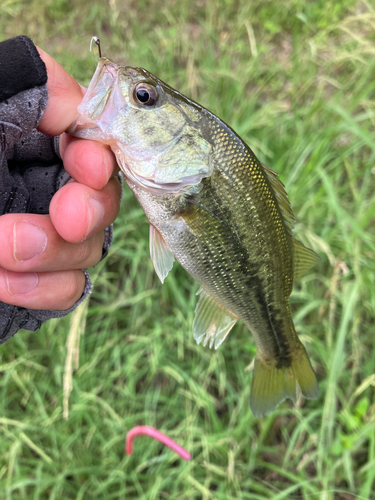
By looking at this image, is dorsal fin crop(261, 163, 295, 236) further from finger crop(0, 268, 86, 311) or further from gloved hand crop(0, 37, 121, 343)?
finger crop(0, 268, 86, 311)

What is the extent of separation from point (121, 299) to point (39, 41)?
290 centimetres

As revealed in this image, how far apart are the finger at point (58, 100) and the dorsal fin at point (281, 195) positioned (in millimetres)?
662

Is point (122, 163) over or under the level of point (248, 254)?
over

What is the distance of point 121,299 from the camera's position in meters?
2.06

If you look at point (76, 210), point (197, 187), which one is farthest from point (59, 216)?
point (197, 187)

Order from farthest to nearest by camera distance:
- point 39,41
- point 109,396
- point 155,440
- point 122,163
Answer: point 39,41, point 109,396, point 155,440, point 122,163

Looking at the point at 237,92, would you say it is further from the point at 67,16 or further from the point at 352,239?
the point at 67,16

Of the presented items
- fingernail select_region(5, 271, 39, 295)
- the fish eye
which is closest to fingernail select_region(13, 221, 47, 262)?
fingernail select_region(5, 271, 39, 295)

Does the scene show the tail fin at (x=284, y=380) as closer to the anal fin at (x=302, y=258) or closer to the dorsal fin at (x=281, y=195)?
the anal fin at (x=302, y=258)

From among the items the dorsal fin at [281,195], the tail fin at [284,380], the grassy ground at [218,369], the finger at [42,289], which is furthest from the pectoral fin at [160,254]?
the grassy ground at [218,369]

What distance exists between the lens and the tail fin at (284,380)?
1.34 m

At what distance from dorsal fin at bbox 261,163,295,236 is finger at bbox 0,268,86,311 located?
80 cm

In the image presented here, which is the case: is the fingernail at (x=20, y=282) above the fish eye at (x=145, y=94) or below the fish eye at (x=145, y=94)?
below

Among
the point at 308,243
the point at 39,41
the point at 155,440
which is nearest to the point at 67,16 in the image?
the point at 39,41
